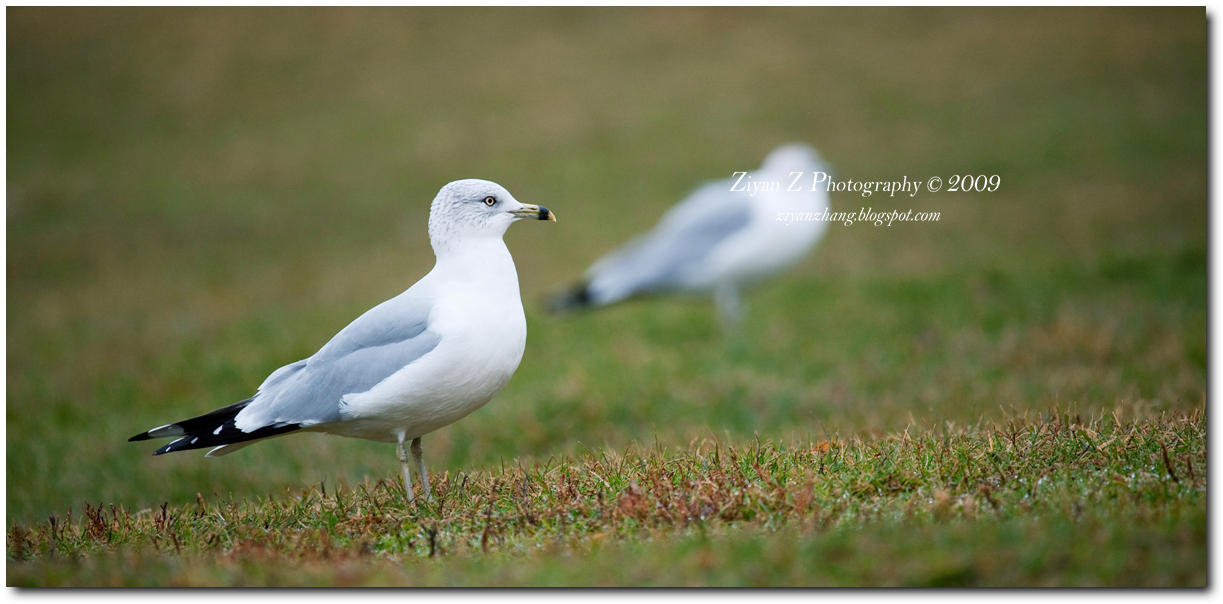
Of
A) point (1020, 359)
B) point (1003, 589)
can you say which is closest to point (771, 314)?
point (1020, 359)

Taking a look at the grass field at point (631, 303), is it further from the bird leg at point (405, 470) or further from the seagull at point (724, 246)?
the seagull at point (724, 246)

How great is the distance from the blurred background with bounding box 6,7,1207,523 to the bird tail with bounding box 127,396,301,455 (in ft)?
6.13

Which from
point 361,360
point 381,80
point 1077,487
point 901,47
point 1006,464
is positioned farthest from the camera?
point 381,80

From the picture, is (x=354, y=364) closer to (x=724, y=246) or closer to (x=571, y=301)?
(x=571, y=301)

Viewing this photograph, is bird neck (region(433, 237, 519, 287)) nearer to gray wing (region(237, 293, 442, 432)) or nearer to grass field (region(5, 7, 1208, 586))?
gray wing (region(237, 293, 442, 432))

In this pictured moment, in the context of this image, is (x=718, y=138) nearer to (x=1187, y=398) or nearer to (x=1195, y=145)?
(x=1195, y=145)

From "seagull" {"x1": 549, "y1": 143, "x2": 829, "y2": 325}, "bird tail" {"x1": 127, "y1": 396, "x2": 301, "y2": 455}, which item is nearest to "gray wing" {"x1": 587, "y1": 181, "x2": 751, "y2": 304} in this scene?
"seagull" {"x1": 549, "y1": 143, "x2": 829, "y2": 325}

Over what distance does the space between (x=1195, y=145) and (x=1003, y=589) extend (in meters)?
12.6

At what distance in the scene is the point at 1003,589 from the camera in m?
3.11

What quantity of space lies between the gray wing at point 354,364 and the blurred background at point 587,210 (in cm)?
159

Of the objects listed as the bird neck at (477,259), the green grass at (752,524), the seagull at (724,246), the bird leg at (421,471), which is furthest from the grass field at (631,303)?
the bird neck at (477,259)

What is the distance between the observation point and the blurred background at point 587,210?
293 inches

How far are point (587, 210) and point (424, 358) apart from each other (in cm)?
1249

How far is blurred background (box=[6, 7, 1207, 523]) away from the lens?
24.4ft
